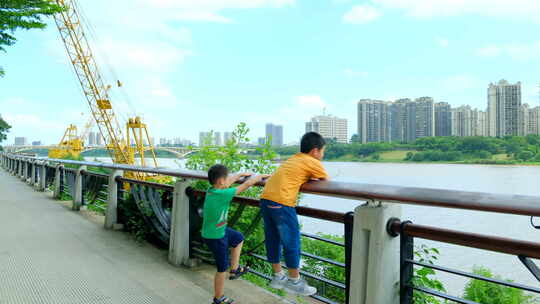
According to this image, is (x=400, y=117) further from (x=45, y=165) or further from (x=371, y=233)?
(x=371, y=233)

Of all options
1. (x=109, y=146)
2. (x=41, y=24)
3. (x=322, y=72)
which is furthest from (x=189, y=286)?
(x=322, y=72)

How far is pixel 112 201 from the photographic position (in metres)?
5.05

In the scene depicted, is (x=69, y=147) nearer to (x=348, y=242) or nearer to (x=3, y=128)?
(x=3, y=128)

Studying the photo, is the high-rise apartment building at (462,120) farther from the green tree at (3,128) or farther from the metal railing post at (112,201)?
the green tree at (3,128)

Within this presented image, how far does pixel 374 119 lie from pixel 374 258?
1231 inches

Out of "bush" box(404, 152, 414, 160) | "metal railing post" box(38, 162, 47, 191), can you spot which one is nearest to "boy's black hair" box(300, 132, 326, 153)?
"metal railing post" box(38, 162, 47, 191)

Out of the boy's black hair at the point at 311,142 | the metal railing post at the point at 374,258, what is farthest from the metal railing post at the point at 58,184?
the metal railing post at the point at 374,258

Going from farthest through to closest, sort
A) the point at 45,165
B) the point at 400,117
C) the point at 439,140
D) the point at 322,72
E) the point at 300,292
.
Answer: the point at 322,72 < the point at 400,117 < the point at 439,140 < the point at 45,165 < the point at 300,292

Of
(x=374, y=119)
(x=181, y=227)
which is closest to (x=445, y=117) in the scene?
(x=374, y=119)

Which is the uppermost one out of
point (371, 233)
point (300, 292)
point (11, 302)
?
point (371, 233)

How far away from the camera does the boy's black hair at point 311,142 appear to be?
7.34 ft

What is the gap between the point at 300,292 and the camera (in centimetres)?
221

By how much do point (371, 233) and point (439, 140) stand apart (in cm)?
2292

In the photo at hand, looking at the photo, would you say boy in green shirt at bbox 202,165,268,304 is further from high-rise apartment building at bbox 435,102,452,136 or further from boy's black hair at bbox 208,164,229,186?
high-rise apartment building at bbox 435,102,452,136
